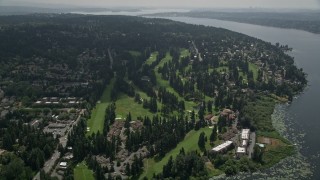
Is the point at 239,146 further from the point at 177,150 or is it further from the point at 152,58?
the point at 152,58

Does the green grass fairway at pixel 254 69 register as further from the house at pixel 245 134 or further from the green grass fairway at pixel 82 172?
the green grass fairway at pixel 82 172

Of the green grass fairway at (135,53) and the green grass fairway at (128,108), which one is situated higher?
the green grass fairway at (135,53)

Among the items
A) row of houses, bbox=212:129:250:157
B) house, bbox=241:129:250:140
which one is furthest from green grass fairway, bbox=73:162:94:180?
house, bbox=241:129:250:140

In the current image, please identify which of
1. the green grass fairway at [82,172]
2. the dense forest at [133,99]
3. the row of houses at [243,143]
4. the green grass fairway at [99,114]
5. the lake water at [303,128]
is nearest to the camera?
the green grass fairway at [82,172]

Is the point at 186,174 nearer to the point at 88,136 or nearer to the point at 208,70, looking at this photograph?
the point at 88,136

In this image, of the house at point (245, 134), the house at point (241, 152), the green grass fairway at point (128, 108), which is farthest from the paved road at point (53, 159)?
the house at point (245, 134)

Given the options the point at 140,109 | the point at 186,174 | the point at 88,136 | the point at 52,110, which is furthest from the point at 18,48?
the point at 186,174

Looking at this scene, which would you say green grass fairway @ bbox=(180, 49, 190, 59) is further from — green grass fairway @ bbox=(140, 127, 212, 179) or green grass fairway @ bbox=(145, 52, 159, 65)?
green grass fairway @ bbox=(140, 127, 212, 179)
